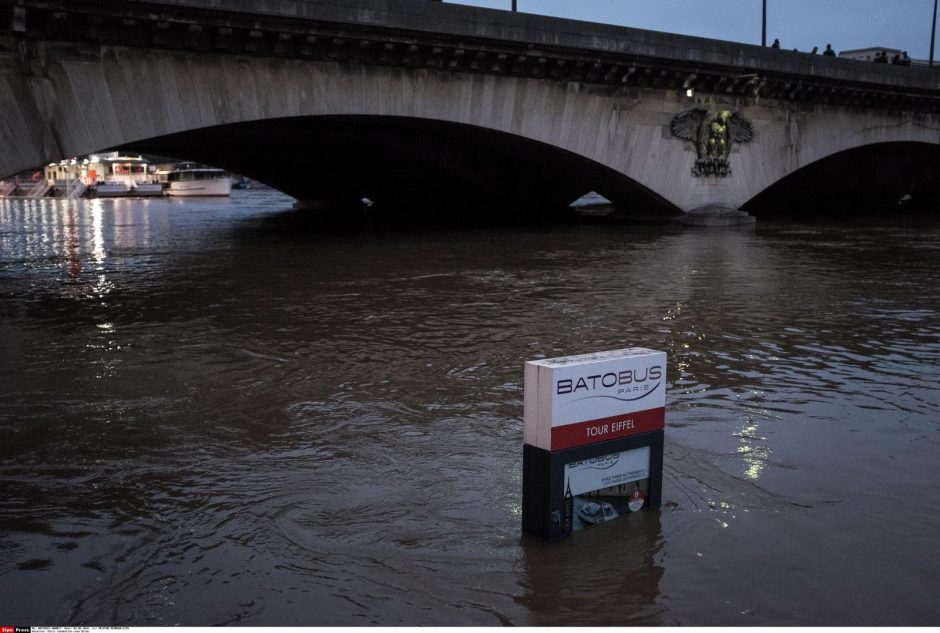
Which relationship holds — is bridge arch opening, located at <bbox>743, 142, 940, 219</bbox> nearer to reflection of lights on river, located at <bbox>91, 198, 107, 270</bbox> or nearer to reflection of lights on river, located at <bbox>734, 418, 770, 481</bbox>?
reflection of lights on river, located at <bbox>91, 198, 107, 270</bbox>

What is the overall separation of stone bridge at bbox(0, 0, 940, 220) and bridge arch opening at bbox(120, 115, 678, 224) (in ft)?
0.49

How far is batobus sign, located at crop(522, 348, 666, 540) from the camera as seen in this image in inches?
187

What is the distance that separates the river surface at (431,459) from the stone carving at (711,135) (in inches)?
686

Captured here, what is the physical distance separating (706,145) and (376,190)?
56.5 feet

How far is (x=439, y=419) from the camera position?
7.23 m

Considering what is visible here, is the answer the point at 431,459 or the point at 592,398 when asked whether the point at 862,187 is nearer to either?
the point at 431,459

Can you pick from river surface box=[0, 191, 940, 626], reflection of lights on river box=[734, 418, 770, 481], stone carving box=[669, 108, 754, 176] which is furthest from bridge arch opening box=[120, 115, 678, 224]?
reflection of lights on river box=[734, 418, 770, 481]

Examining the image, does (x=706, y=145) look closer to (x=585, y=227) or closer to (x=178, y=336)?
(x=585, y=227)

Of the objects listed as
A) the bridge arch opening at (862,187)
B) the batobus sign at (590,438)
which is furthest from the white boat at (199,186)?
the batobus sign at (590,438)

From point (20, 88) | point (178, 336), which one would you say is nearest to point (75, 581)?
point (178, 336)

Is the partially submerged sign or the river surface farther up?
the partially submerged sign

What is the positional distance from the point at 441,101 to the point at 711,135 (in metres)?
11.4

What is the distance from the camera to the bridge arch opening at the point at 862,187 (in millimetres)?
45594

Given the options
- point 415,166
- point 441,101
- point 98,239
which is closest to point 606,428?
point 441,101
